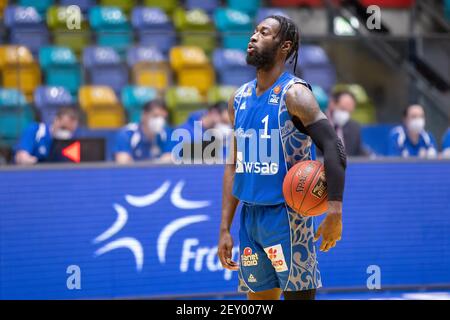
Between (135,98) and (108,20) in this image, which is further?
(108,20)

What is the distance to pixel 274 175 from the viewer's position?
205 inches

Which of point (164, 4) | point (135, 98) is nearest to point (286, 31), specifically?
point (135, 98)

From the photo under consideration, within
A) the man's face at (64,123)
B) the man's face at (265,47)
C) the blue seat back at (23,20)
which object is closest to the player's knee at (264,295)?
the man's face at (265,47)

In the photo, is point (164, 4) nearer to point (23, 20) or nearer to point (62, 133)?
point (23, 20)

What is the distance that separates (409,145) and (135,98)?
3.32 meters

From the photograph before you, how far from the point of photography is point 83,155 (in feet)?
28.6

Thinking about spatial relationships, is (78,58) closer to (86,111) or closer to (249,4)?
(86,111)

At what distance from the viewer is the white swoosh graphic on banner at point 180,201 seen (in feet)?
28.1

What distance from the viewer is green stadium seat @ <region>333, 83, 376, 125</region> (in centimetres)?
1136

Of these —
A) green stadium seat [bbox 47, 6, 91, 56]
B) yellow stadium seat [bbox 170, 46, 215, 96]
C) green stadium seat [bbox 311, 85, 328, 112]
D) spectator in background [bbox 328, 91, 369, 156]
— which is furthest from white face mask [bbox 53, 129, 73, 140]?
green stadium seat [bbox 311, 85, 328, 112]

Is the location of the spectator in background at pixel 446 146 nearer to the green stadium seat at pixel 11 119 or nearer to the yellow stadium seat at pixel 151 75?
the yellow stadium seat at pixel 151 75

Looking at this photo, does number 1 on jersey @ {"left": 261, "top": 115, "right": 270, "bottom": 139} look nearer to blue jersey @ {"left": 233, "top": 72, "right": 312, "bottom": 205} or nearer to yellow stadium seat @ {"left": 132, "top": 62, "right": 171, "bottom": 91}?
blue jersey @ {"left": 233, "top": 72, "right": 312, "bottom": 205}

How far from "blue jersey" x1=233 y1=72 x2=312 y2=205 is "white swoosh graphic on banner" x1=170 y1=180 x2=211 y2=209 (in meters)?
3.30

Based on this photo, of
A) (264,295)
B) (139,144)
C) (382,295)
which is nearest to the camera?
(264,295)
